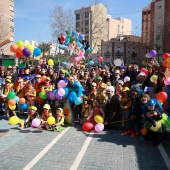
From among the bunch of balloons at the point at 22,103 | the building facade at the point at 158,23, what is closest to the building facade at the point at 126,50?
the building facade at the point at 158,23

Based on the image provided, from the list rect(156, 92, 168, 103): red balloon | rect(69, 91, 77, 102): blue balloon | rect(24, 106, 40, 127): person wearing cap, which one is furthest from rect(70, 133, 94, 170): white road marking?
rect(156, 92, 168, 103): red balloon

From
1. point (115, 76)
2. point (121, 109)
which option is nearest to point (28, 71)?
point (115, 76)

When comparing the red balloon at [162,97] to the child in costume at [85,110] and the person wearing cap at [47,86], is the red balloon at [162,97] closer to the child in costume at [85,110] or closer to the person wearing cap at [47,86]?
the child in costume at [85,110]

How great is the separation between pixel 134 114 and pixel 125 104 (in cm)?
38

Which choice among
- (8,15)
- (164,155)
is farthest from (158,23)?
(164,155)

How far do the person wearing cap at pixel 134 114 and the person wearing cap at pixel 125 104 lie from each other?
0.10m

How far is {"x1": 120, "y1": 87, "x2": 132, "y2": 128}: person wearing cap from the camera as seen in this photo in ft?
20.2

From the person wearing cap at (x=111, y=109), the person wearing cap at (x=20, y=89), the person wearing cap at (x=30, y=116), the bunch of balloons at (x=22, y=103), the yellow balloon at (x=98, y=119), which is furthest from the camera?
the person wearing cap at (x=20, y=89)

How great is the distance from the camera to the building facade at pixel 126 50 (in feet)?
196

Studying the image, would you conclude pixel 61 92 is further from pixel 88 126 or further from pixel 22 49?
pixel 22 49

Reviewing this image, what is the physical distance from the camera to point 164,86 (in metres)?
6.18

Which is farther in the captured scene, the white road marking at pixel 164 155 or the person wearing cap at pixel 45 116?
the person wearing cap at pixel 45 116

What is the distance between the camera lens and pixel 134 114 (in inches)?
237

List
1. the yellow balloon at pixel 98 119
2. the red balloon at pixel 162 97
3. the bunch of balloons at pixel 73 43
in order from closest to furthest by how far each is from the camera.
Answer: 1. the red balloon at pixel 162 97
2. the yellow balloon at pixel 98 119
3. the bunch of balloons at pixel 73 43
